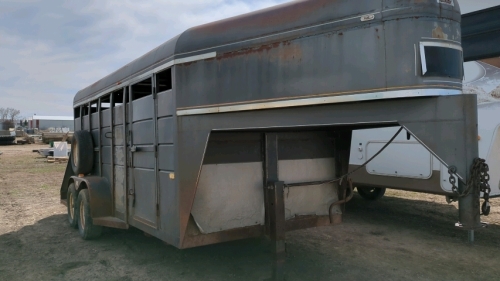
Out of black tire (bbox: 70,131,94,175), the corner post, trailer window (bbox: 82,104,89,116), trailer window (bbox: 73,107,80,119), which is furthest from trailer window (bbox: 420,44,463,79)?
trailer window (bbox: 73,107,80,119)

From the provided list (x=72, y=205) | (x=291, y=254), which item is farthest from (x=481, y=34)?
(x=72, y=205)

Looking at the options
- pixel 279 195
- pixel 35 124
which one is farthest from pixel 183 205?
pixel 35 124

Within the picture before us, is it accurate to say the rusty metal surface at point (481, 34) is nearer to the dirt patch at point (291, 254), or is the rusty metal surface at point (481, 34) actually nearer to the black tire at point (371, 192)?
the dirt patch at point (291, 254)

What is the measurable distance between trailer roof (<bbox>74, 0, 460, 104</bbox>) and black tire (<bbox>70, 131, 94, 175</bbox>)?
2.47m

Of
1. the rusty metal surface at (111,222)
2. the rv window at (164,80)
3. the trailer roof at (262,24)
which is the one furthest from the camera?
the rusty metal surface at (111,222)

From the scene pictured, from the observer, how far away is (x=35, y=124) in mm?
75500

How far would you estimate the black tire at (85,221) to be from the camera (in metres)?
5.71

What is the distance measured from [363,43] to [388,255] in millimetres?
3133

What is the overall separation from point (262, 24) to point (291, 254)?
2.89m

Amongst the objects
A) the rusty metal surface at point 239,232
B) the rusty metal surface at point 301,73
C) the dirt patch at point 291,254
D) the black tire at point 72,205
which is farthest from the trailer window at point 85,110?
the rusty metal surface at point 239,232

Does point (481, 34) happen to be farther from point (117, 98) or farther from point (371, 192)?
point (117, 98)

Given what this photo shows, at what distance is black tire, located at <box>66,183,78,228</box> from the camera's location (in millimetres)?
6305

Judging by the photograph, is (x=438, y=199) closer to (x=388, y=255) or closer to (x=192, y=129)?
(x=388, y=255)

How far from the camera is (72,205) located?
666cm
